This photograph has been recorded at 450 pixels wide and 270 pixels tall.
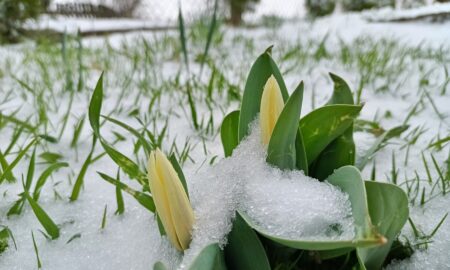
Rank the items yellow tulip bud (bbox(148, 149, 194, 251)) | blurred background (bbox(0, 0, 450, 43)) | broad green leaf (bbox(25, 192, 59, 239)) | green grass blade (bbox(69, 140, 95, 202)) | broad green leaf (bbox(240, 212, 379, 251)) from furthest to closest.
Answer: blurred background (bbox(0, 0, 450, 43))
green grass blade (bbox(69, 140, 95, 202))
broad green leaf (bbox(25, 192, 59, 239))
yellow tulip bud (bbox(148, 149, 194, 251))
broad green leaf (bbox(240, 212, 379, 251))

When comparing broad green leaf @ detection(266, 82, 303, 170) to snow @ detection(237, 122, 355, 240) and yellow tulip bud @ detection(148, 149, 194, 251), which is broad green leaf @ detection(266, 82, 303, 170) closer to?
snow @ detection(237, 122, 355, 240)

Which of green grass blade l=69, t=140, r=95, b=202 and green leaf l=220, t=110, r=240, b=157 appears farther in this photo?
green grass blade l=69, t=140, r=95, b=202

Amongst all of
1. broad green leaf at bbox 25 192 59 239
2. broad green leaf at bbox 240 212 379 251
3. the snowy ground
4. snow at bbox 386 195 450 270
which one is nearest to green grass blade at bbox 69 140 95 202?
the snowy ground

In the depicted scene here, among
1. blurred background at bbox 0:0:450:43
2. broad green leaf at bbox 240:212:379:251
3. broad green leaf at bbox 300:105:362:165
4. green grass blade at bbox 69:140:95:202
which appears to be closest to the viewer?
broad green leaf at bbox 240:212:379:251

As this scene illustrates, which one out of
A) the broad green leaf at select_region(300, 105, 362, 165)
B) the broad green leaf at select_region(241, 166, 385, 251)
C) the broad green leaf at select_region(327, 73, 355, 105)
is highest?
the broad green leaf at select_region(327, 73, 355, 105)

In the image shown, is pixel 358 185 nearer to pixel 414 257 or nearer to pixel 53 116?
pixel 414 257

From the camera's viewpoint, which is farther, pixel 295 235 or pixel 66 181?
pixel 66 181

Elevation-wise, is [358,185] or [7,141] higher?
[358,185]

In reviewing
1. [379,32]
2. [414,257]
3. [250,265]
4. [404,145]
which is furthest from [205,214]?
[379,32]
